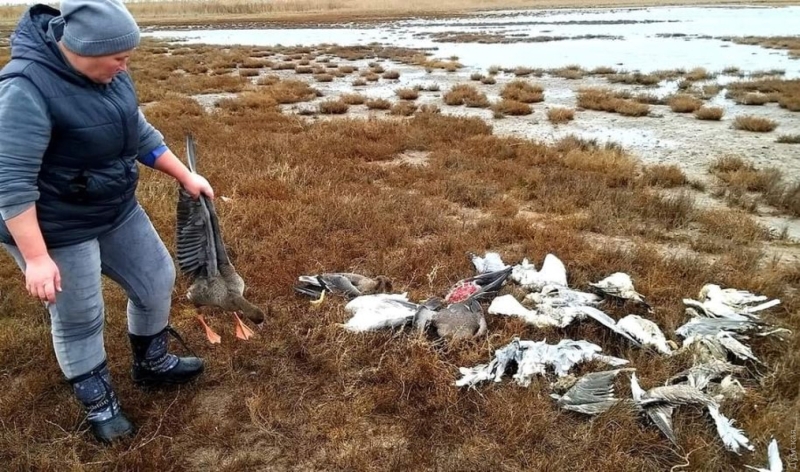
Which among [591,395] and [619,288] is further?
[619,288]

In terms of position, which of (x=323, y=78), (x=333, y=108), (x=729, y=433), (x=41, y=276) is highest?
(x=41, y=276)

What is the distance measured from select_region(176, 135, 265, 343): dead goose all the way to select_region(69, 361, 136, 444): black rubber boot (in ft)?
1.96

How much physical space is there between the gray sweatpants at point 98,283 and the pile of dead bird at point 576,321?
4.59 feet

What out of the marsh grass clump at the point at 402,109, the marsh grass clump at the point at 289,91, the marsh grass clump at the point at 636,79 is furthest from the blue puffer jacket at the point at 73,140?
the marsh grass clump at the point at 636,79

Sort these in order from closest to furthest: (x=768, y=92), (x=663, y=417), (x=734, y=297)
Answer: (x=663, y=417) → (x=734, y=297) → (x=768, y=92)

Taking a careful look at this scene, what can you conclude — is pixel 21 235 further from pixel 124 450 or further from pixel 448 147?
pixel 448 147

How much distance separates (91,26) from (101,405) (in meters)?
1.83

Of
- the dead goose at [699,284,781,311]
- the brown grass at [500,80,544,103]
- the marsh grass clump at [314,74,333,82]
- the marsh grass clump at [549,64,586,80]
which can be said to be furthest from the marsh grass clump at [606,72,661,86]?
the dead goose at [699,284,781,311]

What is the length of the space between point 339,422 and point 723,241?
4.25 m

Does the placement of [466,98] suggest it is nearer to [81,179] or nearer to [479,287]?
[479,287]

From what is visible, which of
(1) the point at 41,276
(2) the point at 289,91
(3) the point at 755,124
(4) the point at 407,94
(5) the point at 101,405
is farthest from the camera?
(2) the point at 289,91

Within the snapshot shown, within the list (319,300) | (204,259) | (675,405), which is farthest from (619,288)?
(204,259)

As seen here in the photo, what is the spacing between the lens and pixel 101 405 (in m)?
2.70

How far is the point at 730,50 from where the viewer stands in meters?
22.5
